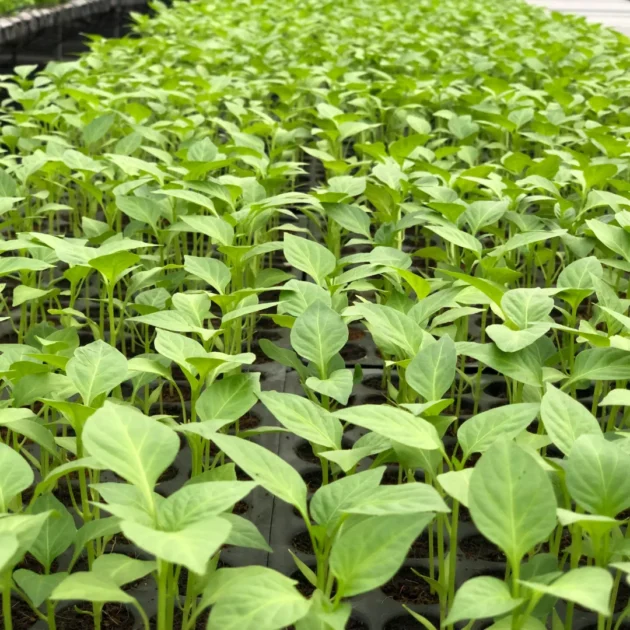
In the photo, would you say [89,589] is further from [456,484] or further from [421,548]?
[421,548]

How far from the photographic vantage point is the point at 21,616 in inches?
41.4

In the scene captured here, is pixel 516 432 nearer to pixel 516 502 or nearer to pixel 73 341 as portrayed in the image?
pixel 516 502

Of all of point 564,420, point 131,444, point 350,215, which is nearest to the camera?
point 131,444

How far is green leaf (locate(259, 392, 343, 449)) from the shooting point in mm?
869

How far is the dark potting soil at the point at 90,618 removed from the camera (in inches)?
40.8

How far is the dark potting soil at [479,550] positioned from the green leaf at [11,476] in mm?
657

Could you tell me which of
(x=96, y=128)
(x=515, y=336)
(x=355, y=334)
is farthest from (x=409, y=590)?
(x=96, y=128)

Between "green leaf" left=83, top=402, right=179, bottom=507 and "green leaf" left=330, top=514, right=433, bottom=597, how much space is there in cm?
17

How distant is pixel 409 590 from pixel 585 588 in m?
0.55

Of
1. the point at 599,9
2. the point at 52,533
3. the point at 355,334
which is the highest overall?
the point at 52,533

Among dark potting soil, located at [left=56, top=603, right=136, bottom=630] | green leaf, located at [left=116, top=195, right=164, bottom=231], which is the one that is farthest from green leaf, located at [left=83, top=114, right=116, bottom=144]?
dark potting soil, located at [left=56, top=603, right=136, bottom=630]

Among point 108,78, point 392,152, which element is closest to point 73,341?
point 392,152

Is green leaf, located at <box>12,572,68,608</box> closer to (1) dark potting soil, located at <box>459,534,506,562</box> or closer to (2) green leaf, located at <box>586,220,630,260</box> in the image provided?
(1) dark potting soil, located at <box>459,534,506,562</box>

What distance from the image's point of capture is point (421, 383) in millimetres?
929
